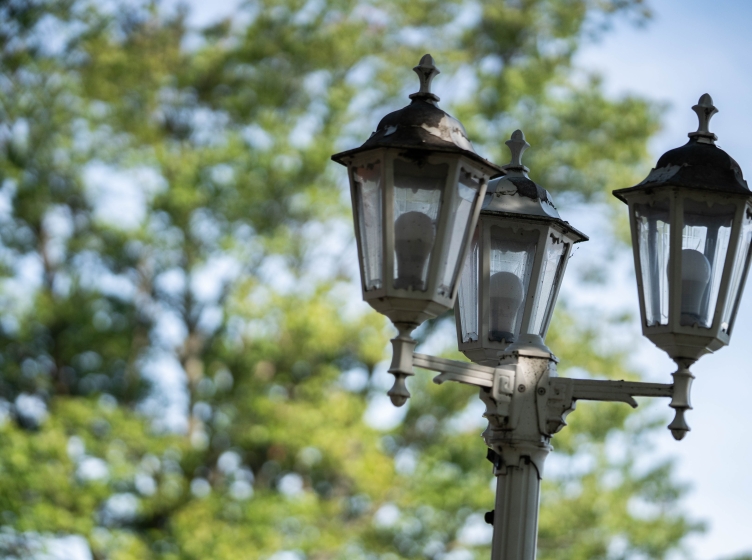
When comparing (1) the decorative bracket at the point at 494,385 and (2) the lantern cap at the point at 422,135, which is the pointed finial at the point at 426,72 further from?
(1) the decorative bracket at the point at 494,385

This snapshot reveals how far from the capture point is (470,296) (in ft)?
10.3

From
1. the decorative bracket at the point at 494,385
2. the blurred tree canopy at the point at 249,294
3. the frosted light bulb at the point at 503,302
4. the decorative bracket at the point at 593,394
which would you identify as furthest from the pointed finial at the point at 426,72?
the blurred tree canopy at the point at 249,294

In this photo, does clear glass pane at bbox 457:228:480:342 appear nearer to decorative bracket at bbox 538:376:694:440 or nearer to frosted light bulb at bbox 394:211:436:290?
decorative bracket at bbox 538:376:694:440

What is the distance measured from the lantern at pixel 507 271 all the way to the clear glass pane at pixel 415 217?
0.54m

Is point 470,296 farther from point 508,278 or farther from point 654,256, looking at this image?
point 654,256

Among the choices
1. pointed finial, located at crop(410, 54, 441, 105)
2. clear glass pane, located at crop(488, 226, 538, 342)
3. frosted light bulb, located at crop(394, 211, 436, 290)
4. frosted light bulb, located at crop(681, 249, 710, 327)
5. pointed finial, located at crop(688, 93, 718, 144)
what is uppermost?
pointed finial, located at crop(688, 93, 718, 144)

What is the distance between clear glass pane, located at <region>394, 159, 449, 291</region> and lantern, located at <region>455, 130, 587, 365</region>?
0.54 m

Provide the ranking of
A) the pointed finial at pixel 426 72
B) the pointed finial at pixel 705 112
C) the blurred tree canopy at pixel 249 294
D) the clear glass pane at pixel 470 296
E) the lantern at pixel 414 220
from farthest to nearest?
the blurred tree canopy at pixel 249 294 < the clear glass pane at pixel 470 296 < the pointed finial at pixel 705 112 < the pointed finial at pixel 426 72 < the lantern at pixel 414 220

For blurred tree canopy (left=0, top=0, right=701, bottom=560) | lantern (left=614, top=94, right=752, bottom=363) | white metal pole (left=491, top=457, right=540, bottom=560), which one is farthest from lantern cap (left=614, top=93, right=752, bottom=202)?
blurred tree canopy (left=0, top=0, right=701, bottom=560)

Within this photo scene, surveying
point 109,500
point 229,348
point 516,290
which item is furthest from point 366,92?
point 516,290

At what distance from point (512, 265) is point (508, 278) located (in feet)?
0.17

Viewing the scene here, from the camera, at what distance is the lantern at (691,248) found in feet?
9.14

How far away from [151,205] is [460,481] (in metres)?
4.08

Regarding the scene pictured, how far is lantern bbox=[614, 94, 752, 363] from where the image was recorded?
279 centimetres
